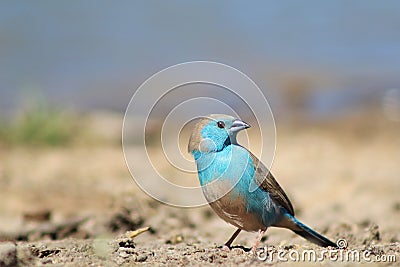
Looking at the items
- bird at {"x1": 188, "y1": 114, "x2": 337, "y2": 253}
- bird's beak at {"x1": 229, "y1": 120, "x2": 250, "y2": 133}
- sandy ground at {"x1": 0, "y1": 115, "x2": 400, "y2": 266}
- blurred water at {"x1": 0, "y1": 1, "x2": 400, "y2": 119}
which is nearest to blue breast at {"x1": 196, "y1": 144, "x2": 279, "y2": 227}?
bird at {"x1": 188, "y1": 114, "x2": 337, "y2": 253}

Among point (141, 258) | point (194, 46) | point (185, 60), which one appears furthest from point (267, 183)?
point (194, 46)

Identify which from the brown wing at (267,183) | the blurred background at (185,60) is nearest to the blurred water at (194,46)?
the blurred background at (185,60)

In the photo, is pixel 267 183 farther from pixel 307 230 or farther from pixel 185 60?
pixel 185 60

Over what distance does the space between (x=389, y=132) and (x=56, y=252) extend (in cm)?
780

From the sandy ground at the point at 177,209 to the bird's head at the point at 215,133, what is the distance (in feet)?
2.28

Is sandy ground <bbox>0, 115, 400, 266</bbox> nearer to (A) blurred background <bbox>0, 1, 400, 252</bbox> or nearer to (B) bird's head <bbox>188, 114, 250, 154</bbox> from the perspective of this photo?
(A) blurred background <bbox>0, 1, 400, 252</bbox>

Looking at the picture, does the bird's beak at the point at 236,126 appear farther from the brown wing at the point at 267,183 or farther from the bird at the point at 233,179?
the brown wing at the point at 267,183

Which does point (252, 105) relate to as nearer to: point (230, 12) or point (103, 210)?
point (103, 210)

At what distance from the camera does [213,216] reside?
7820mm

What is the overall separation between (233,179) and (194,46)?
12.5 m

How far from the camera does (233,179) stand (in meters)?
4.96

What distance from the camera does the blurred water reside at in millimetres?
15672

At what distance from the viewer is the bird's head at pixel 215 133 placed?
16.8ft

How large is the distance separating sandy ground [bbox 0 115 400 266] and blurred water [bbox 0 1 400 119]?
375 centimetres
